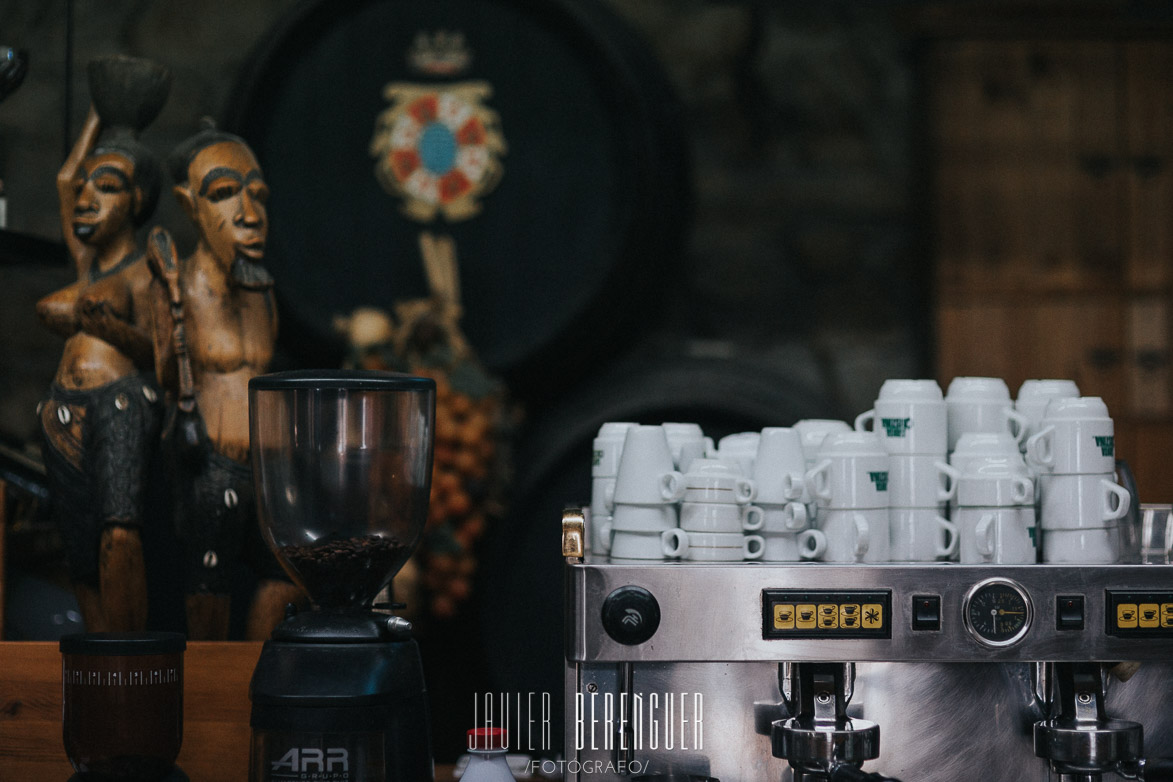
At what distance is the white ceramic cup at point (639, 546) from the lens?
4.47ft

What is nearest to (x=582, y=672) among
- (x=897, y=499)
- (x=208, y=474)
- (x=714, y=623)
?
(x=714, y=623)

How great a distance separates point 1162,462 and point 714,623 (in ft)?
6.66

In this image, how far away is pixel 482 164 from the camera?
2.63 meters

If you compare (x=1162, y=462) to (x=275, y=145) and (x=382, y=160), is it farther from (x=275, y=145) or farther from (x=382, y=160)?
(x=275, y=145)

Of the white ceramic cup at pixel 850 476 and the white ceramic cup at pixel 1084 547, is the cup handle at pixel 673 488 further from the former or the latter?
the white ceramic cup at pixel 1084 547

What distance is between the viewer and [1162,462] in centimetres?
294

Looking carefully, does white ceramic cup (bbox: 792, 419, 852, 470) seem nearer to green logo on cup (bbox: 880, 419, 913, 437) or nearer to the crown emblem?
green logo on cup (bbox: 880, 419, 913, 437)

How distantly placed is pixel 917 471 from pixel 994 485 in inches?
3.2

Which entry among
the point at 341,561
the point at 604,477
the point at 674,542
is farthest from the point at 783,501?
the point at 341,561

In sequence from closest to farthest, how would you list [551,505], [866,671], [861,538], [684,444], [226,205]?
1. [861,538]
2. [866,671]
3. [684,444]
4. [226,205]
5. [551,505]

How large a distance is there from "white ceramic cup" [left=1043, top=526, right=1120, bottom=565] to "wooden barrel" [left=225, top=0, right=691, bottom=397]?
50.9 inches

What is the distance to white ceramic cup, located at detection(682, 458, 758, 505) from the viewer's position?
1.35m

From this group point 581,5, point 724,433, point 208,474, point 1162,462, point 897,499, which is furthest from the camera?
point 1162,462

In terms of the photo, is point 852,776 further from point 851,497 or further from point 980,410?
point 980,410
